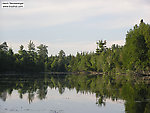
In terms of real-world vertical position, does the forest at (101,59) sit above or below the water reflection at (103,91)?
above

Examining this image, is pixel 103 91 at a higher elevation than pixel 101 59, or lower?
lower

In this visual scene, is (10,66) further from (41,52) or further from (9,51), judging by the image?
(41,52)

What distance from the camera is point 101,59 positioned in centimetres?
13912

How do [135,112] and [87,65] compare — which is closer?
[135,112]

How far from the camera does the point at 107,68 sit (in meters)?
128

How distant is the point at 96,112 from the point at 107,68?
10897cm

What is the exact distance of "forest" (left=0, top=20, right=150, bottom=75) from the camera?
68.8 meters

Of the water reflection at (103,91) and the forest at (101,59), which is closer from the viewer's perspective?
the water reflection at (103,91)

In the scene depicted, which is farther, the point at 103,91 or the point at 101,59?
the point at 101,59

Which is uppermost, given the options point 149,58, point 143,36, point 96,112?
point 143,36

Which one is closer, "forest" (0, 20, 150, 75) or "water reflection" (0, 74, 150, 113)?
"water reflection" (0, 74, 150, 113)

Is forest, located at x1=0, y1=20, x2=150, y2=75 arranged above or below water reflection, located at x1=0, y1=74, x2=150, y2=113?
above

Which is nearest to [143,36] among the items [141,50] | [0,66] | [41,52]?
[141,50]

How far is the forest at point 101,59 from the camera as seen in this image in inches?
2709
